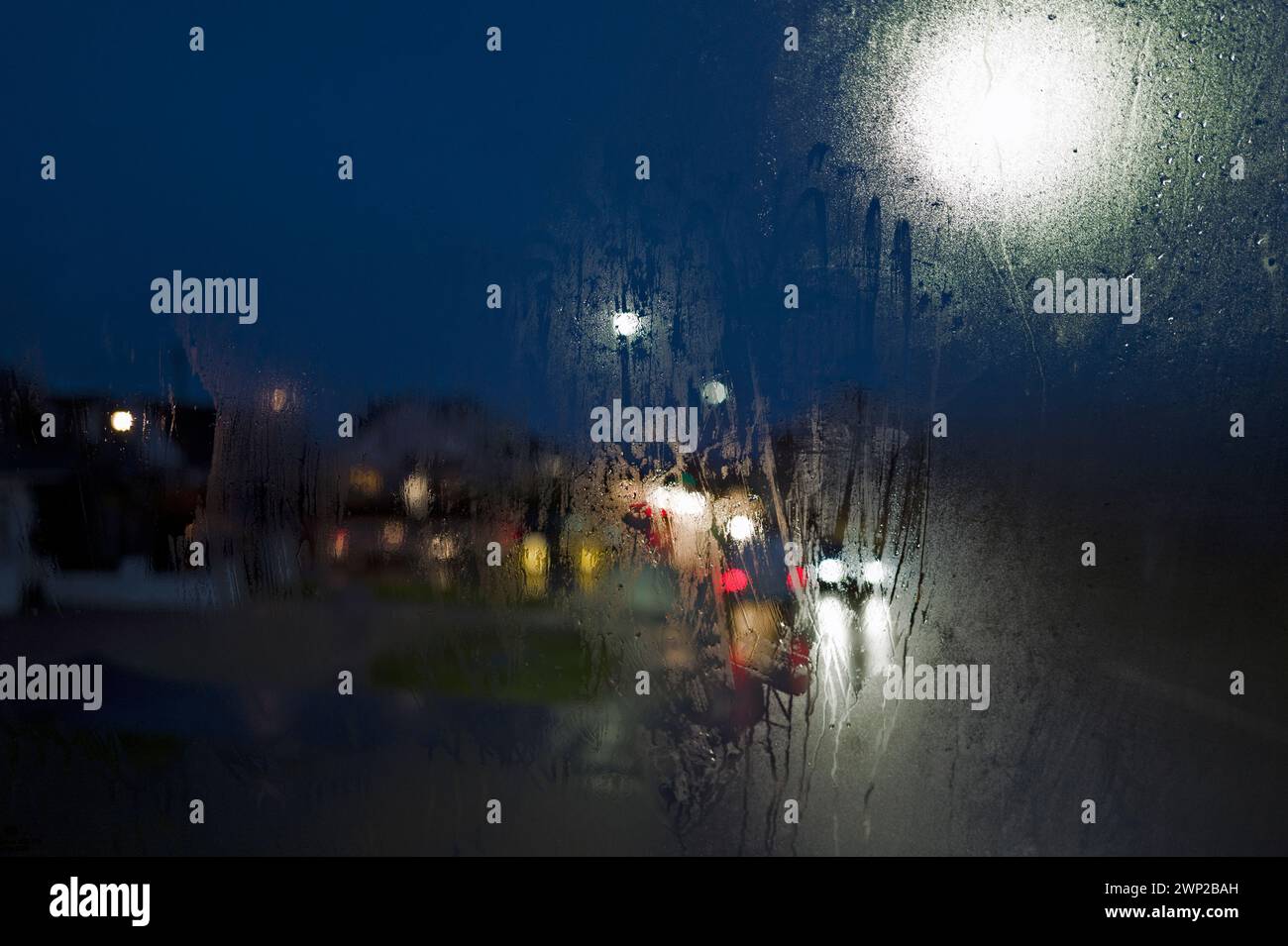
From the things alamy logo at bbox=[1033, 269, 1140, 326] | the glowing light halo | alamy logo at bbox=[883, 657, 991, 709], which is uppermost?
the glowing light halo

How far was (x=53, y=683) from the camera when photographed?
102 inches

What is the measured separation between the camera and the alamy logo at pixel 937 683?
258cm

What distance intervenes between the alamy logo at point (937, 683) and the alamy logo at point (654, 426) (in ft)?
2.74

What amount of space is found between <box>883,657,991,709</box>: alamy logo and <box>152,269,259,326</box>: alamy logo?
6.56ft

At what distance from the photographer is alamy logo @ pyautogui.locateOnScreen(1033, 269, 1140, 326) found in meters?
2.58

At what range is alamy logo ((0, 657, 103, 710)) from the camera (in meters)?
2.58

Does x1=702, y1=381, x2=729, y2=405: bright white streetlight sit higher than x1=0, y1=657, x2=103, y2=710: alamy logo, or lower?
higher

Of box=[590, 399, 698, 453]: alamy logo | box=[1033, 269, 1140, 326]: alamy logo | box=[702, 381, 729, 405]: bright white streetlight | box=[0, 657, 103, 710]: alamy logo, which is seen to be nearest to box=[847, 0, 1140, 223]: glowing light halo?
box=[1033, 269, 1140, 326]: alamy logo

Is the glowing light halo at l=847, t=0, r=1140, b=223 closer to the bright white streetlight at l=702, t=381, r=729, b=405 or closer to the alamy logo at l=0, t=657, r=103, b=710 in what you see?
the bright white streetlight at l=702, t=381, r=729, b=405

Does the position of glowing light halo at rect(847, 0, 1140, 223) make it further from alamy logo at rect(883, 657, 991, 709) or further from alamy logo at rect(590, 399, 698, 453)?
alamy logo at rect(883, 657, 991, 709)
